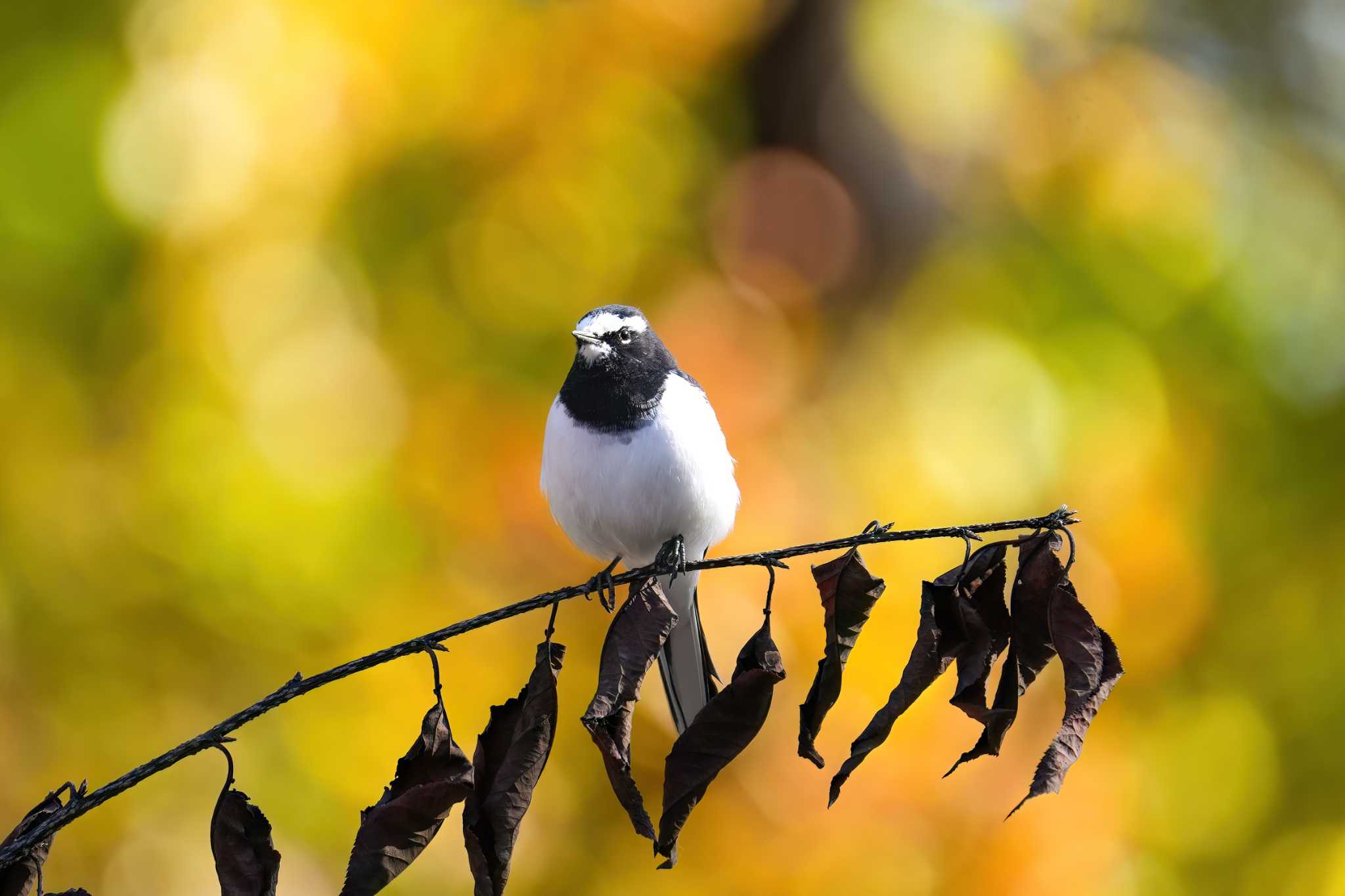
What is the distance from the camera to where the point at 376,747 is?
585cm

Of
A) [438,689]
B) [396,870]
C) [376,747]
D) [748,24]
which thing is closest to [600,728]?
[438,689]

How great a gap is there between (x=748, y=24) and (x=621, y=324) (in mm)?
4796

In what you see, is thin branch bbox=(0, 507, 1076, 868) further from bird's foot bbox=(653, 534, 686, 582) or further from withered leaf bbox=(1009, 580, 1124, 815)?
bird's foot bbox=(653, 534, 686, 582)

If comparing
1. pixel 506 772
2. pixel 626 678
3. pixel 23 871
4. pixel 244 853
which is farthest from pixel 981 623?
pixel 23 871

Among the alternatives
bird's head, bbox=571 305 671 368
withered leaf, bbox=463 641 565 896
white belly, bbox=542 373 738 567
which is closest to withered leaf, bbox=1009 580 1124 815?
withered leaf, bbox=463 641 565 896

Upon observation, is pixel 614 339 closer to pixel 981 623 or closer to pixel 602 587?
pixel 602 587

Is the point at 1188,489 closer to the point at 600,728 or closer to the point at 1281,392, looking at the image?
the point at 1281,392

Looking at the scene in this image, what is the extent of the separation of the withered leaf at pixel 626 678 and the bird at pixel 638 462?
118cm

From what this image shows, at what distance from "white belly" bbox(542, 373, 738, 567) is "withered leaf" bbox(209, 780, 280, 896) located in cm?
151

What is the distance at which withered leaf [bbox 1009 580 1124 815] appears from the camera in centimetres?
158

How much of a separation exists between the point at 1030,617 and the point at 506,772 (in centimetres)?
80

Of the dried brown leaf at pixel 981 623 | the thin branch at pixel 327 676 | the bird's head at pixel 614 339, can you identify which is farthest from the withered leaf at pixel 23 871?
the bird's head at pixel 614 339

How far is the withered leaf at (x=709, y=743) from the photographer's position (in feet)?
5.41

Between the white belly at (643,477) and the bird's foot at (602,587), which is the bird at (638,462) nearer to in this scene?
the white belly at (643,477)
